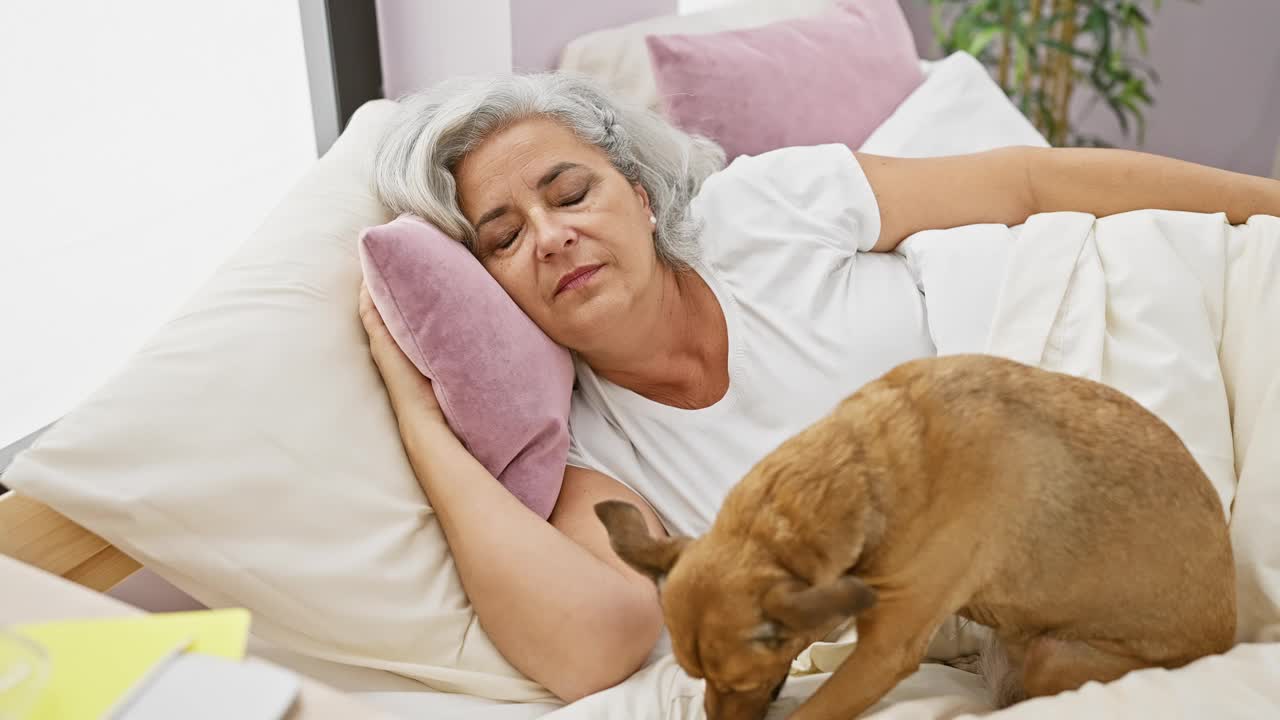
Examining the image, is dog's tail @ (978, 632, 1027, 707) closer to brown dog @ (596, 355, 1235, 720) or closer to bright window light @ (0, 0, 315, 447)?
brown dog @ (596, 355, 1235, 720)

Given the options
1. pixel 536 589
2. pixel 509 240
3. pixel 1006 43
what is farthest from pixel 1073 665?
pixel 1006 43

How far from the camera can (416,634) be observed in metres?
1.41

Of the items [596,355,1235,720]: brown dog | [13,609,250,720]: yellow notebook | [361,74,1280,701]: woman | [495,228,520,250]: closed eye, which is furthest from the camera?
[495,228,520,250]: closed eye

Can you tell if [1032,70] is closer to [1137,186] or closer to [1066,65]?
[1066,65]

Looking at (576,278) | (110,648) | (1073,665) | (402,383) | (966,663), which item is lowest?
(966,663)

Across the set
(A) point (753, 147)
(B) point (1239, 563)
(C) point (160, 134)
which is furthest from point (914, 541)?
(C) point (160, 134)

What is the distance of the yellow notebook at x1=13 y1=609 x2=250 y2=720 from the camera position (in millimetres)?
709

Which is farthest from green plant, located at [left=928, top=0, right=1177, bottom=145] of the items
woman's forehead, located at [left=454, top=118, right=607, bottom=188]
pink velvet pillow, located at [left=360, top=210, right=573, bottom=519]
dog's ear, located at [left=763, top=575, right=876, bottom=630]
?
dog's ear, located at [left=763, top=575, right=876, bottom=630]

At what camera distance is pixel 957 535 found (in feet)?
3.54

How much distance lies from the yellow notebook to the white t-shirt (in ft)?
3.17

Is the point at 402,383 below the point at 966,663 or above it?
above

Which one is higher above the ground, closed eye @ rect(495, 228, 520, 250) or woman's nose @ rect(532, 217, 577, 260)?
woman's nose @ rect(532, 217, 577, 260)

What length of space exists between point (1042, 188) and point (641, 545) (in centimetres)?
121

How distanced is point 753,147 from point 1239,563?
58.2 inches
